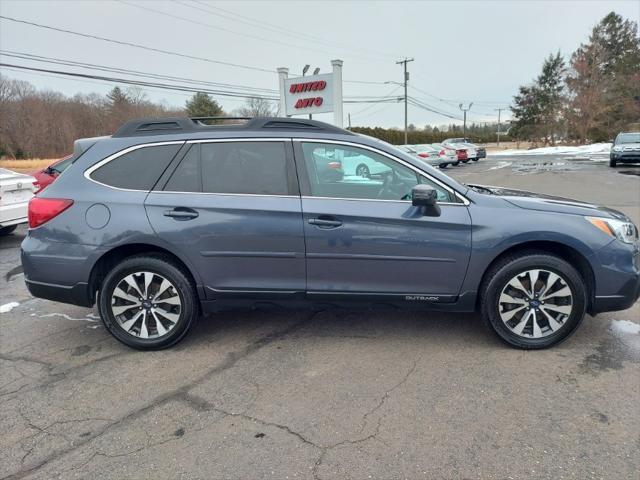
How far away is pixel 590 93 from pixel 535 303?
55790 millimetres

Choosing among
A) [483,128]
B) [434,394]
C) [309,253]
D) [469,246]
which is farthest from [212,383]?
[483,128]

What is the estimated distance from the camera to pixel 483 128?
97938mm

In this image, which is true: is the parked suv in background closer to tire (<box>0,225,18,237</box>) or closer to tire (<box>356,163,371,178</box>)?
tire (<box>356,163,371,178</box>)

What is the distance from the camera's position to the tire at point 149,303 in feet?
11.5

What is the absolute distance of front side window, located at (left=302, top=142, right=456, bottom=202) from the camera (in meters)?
3.43

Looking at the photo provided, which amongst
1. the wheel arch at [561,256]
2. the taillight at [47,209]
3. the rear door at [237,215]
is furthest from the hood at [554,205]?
the taillight at [47,209]

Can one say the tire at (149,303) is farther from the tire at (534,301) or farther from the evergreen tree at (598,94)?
the evergreen tree at (598,94)

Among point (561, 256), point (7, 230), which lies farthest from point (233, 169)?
point (7, 230)

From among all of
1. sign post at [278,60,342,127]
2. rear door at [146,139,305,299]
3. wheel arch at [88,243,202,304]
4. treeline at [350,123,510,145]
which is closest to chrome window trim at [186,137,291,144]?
rear door at [146,139,305,299]

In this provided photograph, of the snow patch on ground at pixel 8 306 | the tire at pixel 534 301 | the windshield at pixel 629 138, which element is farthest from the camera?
Answer: the windshield at pixel 629 138

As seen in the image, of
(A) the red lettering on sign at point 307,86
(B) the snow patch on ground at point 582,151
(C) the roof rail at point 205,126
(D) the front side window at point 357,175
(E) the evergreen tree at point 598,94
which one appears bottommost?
(D) the front side window at point 357,175

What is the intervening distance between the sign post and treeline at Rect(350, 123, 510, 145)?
456 inches

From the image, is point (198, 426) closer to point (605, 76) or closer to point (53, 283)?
point (53, 283)

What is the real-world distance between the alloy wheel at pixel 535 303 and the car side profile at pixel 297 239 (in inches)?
0.4
